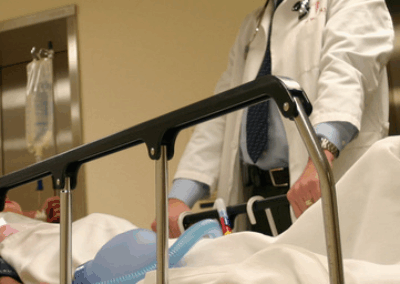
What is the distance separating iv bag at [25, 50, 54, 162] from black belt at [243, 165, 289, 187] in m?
1.49

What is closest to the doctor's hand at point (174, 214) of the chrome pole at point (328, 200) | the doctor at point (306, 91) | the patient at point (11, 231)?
the doctor at point (306, 91)

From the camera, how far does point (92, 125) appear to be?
280 cm

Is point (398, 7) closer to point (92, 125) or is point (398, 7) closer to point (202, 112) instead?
point (92, 125)

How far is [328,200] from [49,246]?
814mm

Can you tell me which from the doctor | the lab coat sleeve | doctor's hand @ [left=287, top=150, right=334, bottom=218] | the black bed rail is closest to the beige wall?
the doctor

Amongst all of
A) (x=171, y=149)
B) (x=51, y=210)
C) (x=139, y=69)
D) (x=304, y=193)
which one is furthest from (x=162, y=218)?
(x=139, y=69)

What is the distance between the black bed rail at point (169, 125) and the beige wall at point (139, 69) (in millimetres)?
1784

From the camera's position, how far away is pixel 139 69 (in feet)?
9.15

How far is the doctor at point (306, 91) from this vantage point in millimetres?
1473

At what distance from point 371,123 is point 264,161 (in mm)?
338

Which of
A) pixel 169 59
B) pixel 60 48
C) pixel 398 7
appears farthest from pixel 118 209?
pixel 398 7

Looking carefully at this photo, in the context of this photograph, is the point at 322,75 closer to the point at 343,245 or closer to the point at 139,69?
the point at 343,245

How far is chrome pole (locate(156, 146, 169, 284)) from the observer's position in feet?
2.10

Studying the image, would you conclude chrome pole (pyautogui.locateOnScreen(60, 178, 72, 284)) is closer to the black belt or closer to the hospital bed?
the hospital bed
